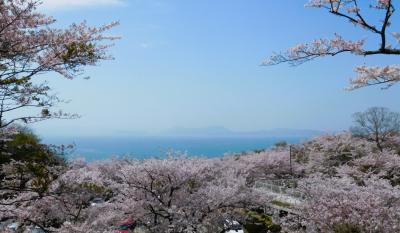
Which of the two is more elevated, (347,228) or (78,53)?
(78,53)

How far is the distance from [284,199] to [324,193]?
1361cm

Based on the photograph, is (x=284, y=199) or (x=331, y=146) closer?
(x=284, y=199)

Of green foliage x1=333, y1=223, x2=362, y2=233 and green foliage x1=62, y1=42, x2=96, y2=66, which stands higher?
green foliage x1=62, y1=42, x2=96, y2=66

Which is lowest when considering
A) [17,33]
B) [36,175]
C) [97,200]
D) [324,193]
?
[97,200]

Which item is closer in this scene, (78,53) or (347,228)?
(78,53)

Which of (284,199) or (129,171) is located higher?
(129,171)

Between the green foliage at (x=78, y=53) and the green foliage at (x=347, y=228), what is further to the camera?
the green foliage at (x=347, y=228)

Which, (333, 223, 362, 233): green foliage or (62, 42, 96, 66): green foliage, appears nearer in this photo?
(62, 42, 96, 66): green foliage

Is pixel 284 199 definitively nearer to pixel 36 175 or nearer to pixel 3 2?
pixel 36 175

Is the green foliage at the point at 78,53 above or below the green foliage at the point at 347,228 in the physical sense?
above

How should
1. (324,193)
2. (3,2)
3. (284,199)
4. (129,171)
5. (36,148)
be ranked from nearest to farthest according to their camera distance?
(3,2), (36,148), (324,193), (129,171), (284,199)

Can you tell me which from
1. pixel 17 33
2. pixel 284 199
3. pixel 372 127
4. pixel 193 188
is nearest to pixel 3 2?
pixel 17 33

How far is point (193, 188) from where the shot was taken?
14758 mm

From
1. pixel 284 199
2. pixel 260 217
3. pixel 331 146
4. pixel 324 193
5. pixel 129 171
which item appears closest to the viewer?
pixel 324 193
